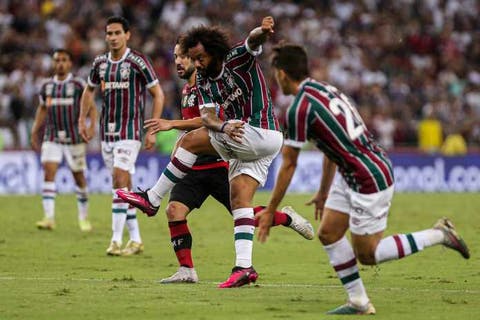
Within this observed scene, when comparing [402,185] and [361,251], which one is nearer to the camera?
[361,251]

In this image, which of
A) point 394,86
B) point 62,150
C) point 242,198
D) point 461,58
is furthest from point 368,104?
point 242,198

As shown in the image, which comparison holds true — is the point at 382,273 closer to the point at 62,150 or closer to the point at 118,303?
the point at 118,303

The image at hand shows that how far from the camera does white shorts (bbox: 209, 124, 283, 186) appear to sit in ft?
34.9

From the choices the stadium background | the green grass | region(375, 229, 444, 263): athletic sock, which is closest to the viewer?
region(375, 229, 444, 263): athletic sock

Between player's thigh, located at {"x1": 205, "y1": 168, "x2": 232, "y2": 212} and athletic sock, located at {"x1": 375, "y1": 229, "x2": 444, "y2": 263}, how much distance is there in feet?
9.88

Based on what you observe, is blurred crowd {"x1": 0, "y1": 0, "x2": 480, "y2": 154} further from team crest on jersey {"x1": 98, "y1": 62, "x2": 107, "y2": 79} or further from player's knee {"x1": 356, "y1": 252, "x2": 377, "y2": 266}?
player's knee {"x1": 356, "y1": 252, "x2": 377, "y2": 266}

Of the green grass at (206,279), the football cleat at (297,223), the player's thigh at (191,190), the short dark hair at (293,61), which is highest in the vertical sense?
the short dark hair at (293,61)

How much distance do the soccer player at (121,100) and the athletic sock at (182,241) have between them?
3.23 metres

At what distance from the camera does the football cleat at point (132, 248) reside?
1456 cm

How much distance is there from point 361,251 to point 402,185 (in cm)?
2081

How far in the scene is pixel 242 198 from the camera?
422 inches

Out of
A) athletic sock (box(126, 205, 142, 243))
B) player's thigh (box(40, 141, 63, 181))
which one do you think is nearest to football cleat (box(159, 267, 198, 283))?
athletic sock (box(126, 205, 142, 243))

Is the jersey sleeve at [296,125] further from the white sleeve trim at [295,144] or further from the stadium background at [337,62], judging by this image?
the stadium background at [337,62]

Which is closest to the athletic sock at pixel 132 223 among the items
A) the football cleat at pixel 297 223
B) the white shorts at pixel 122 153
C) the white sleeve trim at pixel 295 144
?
the white shorts at pixel 122 153
